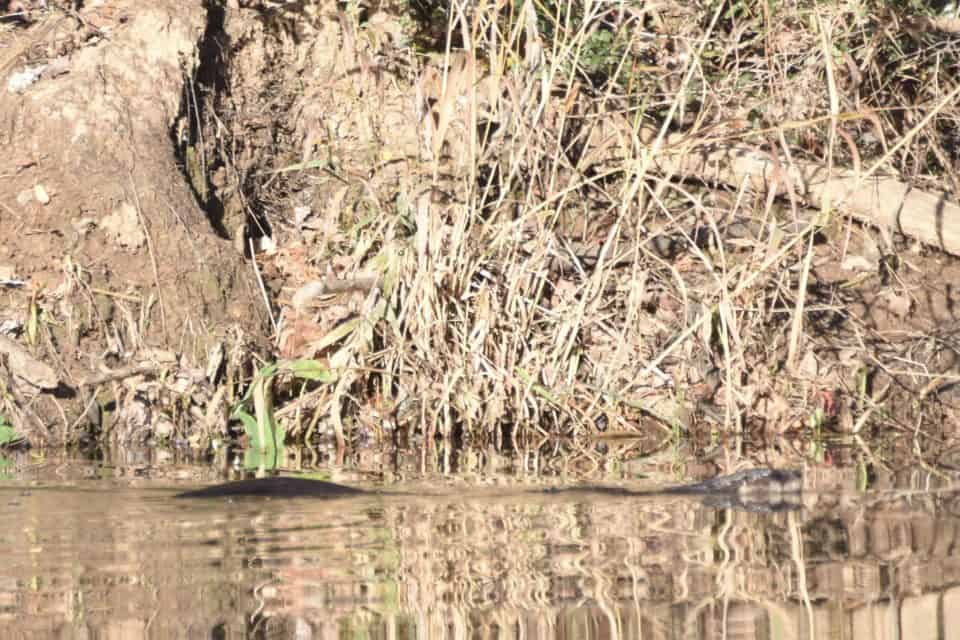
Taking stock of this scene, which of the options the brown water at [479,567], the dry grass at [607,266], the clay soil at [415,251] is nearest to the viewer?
the brown water at [479,567]

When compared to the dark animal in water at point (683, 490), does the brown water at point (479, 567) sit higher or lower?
lower

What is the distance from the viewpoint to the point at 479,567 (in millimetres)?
3328

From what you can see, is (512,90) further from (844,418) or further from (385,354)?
(844,418)

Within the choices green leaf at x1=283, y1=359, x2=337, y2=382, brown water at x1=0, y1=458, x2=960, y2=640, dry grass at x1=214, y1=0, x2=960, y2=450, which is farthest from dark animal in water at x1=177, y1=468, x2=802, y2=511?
green leaf at x1=283, y1=359, x2=337, y2=382

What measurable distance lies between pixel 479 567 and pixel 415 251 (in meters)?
3.03

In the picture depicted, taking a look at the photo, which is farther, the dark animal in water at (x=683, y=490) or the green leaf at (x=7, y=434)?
the green leaf at (x=7, y=434)

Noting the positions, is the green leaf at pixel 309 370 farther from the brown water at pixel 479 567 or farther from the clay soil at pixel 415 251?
the brown water at pixel 479 567

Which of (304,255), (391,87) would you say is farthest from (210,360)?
(391,87)

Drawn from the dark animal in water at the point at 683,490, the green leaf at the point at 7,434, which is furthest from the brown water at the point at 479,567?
the green leaf at the point at 7,434

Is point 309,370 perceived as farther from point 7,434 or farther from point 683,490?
point 683,490

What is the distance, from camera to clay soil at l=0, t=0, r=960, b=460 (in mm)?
6168

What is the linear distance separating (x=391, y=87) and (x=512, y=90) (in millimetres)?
2448

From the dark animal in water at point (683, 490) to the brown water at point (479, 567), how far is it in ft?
0.26

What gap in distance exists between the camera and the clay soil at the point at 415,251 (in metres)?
6.17
